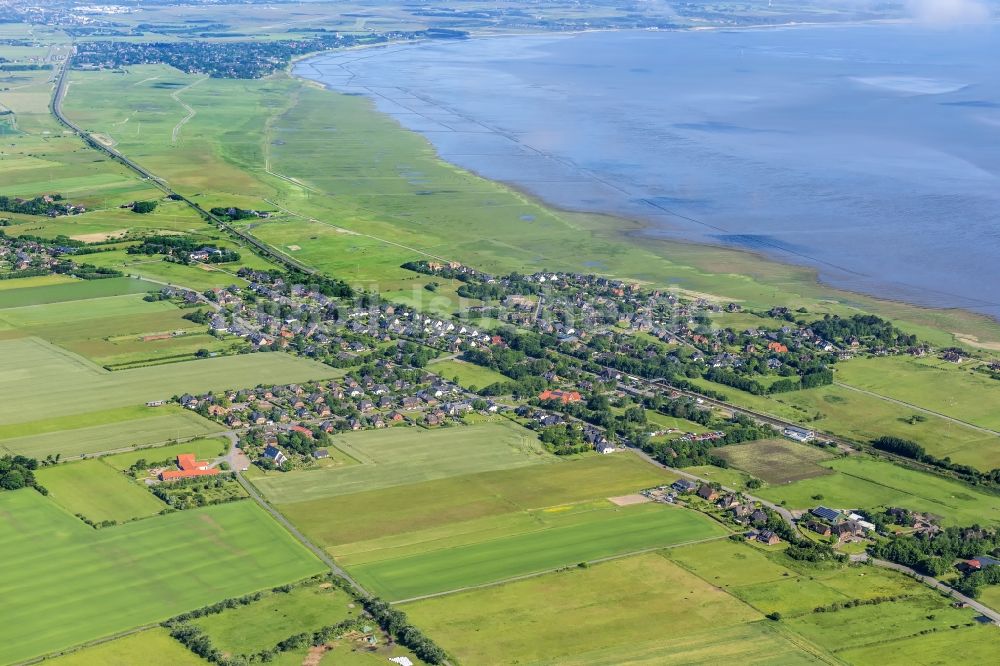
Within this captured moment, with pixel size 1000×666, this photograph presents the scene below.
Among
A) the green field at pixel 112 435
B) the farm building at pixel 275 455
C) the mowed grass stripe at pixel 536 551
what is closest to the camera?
the mowed grass stripe at pixel 536 551

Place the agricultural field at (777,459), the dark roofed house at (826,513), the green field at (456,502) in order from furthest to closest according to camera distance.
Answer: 1. the agricultural field at (777,459)
2. the dark roofed house at (826,513)
3. the green field at (456,502)

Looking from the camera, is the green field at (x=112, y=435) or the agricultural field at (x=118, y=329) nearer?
the green field at (x=112, y=435)

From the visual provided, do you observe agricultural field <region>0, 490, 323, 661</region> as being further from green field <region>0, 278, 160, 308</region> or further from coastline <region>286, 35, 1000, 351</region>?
coastline <region>286, 35, 1000, 351</region>

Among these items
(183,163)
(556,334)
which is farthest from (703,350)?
(183,163)

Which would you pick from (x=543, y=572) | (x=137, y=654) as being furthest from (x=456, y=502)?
(x=137, y=654)

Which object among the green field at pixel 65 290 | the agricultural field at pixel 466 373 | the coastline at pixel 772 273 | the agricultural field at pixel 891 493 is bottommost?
the green field at pixel 65 290

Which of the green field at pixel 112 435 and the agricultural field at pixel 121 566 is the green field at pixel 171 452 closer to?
the green field at pixel 112 435

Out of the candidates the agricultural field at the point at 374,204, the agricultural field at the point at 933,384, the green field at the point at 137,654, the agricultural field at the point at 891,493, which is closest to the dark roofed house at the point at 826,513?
the agricultural field at the point at 891,493
